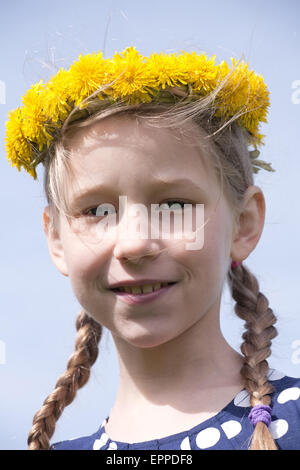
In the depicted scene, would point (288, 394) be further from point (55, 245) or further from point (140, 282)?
point (55, 245)

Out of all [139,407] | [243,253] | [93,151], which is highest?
[93,151]

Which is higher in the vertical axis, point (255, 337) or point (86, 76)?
point (86, 76)

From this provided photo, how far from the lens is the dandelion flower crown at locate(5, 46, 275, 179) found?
2.20 m

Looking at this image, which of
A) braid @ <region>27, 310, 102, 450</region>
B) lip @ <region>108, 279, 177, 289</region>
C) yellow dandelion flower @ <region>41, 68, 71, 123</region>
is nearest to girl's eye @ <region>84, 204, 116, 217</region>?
lip @ <region>108, 279, 177, 289</region>

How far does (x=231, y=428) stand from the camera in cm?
213

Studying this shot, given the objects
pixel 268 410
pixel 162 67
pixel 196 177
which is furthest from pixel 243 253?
pixel 162 67

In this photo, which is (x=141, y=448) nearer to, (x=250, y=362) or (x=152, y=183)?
(x=250, y=362)

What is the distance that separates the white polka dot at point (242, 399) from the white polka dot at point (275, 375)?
133 mm

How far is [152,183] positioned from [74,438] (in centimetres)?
105

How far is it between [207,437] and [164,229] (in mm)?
638

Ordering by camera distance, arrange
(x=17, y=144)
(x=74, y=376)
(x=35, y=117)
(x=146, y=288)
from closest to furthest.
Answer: (x=146, y=288) → (x=35, y=117) → (x=17, y=144) → (x=74, y=376)

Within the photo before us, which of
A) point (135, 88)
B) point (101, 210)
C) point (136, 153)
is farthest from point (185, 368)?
point (135, 88)

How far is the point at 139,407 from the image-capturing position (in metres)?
→ 2.27

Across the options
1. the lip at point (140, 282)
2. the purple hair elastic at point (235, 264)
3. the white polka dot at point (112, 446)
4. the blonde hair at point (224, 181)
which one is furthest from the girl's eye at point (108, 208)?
the white polka dot at point (112, 446)
